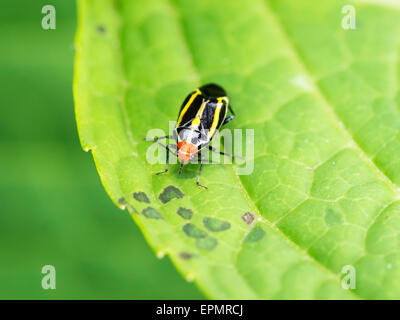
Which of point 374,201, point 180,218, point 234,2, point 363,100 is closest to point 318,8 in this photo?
point 234,2

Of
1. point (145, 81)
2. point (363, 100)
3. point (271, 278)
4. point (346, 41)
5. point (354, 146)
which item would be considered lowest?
point (271, 278)

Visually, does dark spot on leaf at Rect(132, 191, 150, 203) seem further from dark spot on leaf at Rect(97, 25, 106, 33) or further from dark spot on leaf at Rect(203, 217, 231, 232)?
dark spot on leaf at Rect(97, 25, 106, 33)

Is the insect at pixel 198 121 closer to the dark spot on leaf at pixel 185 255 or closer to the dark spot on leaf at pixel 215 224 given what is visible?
the dark spot on leaf at pixel 215 224

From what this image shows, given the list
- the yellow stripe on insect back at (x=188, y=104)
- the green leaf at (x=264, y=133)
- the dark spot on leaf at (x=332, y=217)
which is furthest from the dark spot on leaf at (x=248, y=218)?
the yellow stripe on insect back at (x=188, y=104)

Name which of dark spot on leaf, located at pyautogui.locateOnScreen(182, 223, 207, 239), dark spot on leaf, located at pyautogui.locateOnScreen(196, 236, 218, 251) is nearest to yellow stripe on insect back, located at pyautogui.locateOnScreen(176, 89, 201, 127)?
dark spot on leaf, located at pyautogui.locateOnScreen(182, 223, 207, 239)

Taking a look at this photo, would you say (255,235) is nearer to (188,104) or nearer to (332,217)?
(332,217)

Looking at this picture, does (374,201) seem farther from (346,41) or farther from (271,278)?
(346,41)
